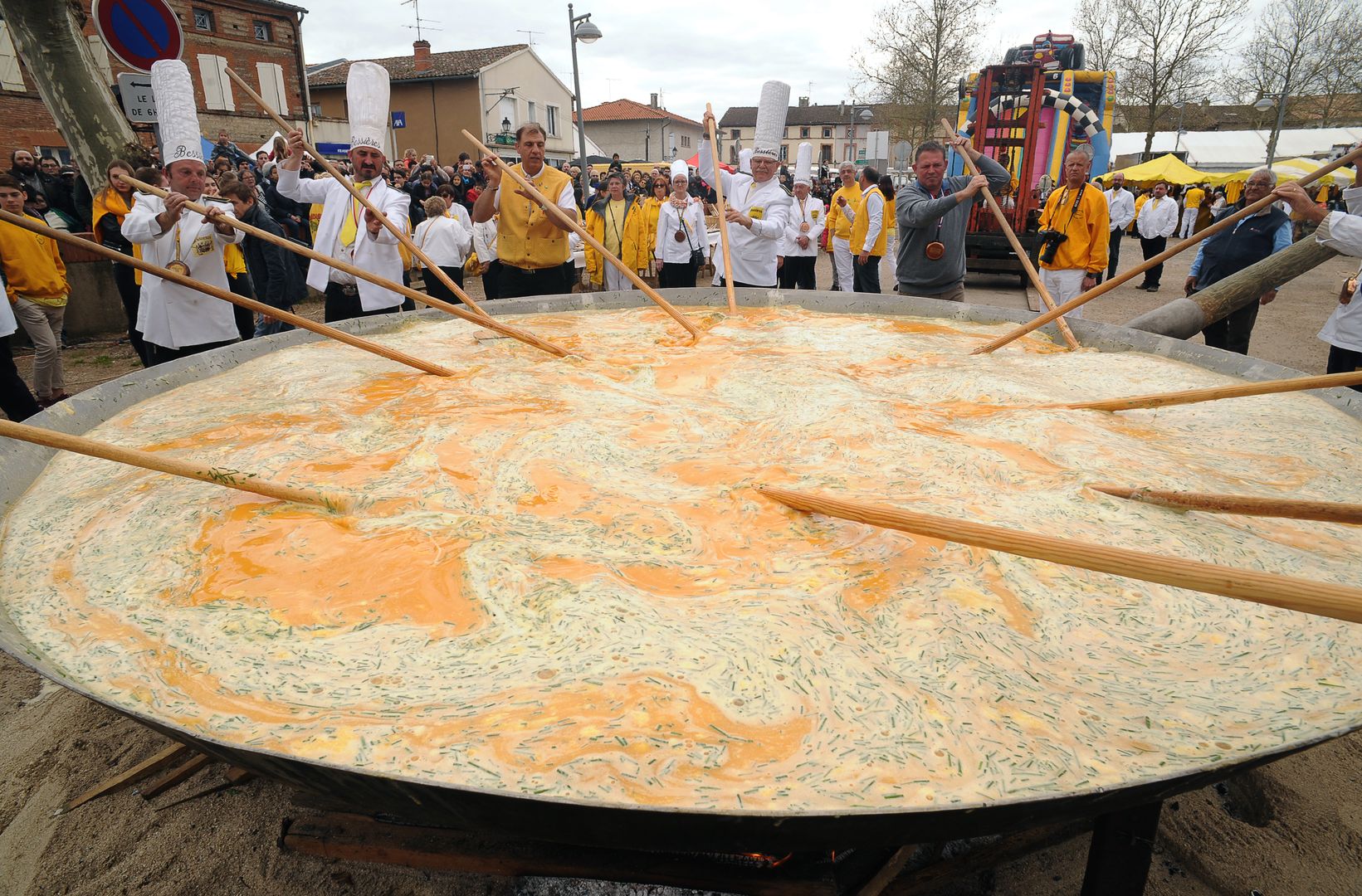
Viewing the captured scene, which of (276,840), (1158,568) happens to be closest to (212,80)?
(276,840)

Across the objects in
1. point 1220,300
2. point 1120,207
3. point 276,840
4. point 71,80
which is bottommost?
point 276,840

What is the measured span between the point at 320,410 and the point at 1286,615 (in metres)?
3.60

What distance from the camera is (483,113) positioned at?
35062mm

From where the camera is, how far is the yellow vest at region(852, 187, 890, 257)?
373 inches

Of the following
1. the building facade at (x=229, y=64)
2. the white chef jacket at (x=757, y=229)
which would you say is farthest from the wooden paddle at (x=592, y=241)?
the building facade at (x=229, y=64)

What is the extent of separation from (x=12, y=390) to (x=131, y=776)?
13.0 feet

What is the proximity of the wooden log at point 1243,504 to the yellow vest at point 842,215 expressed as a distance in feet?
26.9

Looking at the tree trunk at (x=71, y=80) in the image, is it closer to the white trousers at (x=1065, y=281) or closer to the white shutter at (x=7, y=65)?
the white trousers at (x=1065, y=281)

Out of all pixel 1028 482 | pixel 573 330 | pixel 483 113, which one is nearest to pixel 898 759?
pixel 1028 482

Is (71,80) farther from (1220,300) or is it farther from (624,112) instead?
(624,112)

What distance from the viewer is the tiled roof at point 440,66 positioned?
34688 mm

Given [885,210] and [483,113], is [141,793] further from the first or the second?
[483,113]

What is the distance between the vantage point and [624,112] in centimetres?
5484

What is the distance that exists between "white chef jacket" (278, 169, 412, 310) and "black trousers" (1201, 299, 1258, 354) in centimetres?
655
